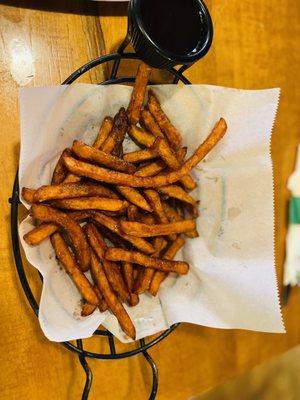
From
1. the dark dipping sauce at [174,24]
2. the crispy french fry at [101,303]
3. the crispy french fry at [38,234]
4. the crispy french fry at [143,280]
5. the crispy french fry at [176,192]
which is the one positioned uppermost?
the dark dipping sauce at [174,24]

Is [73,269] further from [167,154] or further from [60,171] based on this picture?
[167,154]

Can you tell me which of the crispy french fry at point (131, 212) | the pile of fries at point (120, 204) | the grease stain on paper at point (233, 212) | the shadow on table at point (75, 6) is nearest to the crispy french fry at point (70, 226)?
the pile of fries at point (120, 204)

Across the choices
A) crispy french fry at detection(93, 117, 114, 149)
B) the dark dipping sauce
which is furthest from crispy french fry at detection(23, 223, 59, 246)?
the dark dipping sauce

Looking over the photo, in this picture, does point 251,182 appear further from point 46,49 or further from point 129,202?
point 46,49

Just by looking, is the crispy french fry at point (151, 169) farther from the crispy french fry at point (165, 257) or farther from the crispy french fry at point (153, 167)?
the crispy french fry at point (165, 257)

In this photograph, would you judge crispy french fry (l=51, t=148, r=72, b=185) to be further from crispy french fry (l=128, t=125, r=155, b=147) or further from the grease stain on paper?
the grease stain on paper

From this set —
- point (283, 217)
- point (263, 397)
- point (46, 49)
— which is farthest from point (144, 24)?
point (263, 397)

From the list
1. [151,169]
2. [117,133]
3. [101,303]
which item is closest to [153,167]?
[151,169]
